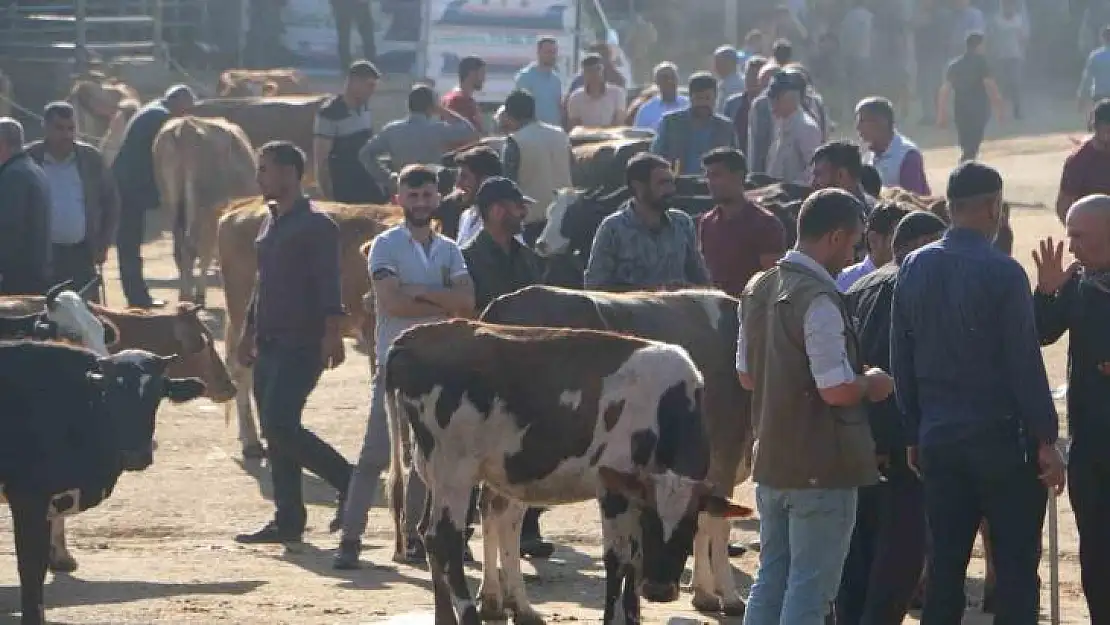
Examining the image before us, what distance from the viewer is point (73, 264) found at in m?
15.3

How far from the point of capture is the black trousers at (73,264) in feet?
49.7

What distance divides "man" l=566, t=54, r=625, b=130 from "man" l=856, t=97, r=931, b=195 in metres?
7.48

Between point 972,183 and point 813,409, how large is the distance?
1.03 metres

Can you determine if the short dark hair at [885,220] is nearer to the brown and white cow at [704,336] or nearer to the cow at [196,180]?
the brown and white cow at [704,336]

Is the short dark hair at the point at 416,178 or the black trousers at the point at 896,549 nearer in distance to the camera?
the black trousers at the point at 896,549

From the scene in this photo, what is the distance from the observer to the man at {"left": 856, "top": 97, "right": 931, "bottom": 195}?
1430 cm

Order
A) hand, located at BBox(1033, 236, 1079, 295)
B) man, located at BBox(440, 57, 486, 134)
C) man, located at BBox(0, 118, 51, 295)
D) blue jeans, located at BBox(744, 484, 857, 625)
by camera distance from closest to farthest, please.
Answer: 1. blue jeans, located at BBox(744, 484, 857, 625)
2. hand, located at BBox(1033, 236, 1079, 295)
3. man, located at BBox(0, 118, 51, 295)
4. man, located at BBox(440, 57, 486, 134)

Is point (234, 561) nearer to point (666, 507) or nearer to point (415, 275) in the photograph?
point (415, 275)

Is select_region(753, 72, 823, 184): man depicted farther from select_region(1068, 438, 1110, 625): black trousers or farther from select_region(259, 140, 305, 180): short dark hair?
select_region(1068, 438, 1110, 625): black trousers

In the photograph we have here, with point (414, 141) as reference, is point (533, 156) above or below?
above

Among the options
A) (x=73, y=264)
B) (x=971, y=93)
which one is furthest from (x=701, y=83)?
(x=971, y=93)

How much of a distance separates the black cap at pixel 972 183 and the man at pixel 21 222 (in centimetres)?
696

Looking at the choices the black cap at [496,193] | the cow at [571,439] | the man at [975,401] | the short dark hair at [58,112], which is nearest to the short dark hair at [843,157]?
the black cap at [496,193]

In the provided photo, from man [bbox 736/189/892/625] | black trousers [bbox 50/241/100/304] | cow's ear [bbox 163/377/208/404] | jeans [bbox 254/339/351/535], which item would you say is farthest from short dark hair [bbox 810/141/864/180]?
black trousers [bbox 50/241/100/304]
